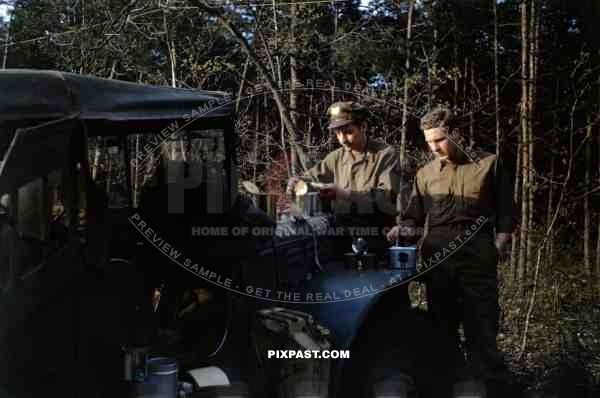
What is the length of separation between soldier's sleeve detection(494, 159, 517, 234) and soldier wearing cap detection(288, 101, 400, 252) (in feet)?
1.60

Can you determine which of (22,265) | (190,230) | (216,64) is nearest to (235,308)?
(190,230)

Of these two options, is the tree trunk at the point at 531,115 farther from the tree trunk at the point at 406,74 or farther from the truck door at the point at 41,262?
the truck door at the point at 41,262

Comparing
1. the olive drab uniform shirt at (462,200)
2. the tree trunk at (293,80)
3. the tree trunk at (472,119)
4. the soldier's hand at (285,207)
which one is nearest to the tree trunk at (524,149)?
the tree trunk at (472,119)

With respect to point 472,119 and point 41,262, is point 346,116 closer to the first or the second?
point 472,119

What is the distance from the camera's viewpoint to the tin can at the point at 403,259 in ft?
11.6

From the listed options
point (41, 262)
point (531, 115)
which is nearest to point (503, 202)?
point (531, 115)

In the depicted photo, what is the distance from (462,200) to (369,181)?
1.52ft

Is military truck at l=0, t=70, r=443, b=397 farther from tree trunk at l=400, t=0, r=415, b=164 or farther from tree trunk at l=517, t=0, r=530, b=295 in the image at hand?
tree trunk at l=517, t=0, r=530, b=295

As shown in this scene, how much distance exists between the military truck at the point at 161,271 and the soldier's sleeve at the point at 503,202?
0.58m

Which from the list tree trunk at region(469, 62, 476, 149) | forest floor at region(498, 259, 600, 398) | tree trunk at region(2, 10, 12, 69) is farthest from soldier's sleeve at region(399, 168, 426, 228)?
tree trunk at region(2, 10, 12, 69)

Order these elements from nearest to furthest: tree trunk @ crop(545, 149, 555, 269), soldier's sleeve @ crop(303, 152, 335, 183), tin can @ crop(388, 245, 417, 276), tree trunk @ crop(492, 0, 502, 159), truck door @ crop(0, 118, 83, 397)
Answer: truck door @ crop(0, 118, 83, 397) → tin can @ crop(388, 245, 417, 276) → soldier's sleeve @ crop(303, 152, 335, 183) → tree trunk @ crop(492, 0, 502, 159) → tree trunk @ crop(545, 149, 555, 269)

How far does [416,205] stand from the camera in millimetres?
3697

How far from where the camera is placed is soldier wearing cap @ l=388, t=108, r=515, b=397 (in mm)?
3590

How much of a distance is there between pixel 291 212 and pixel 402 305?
70 cm
